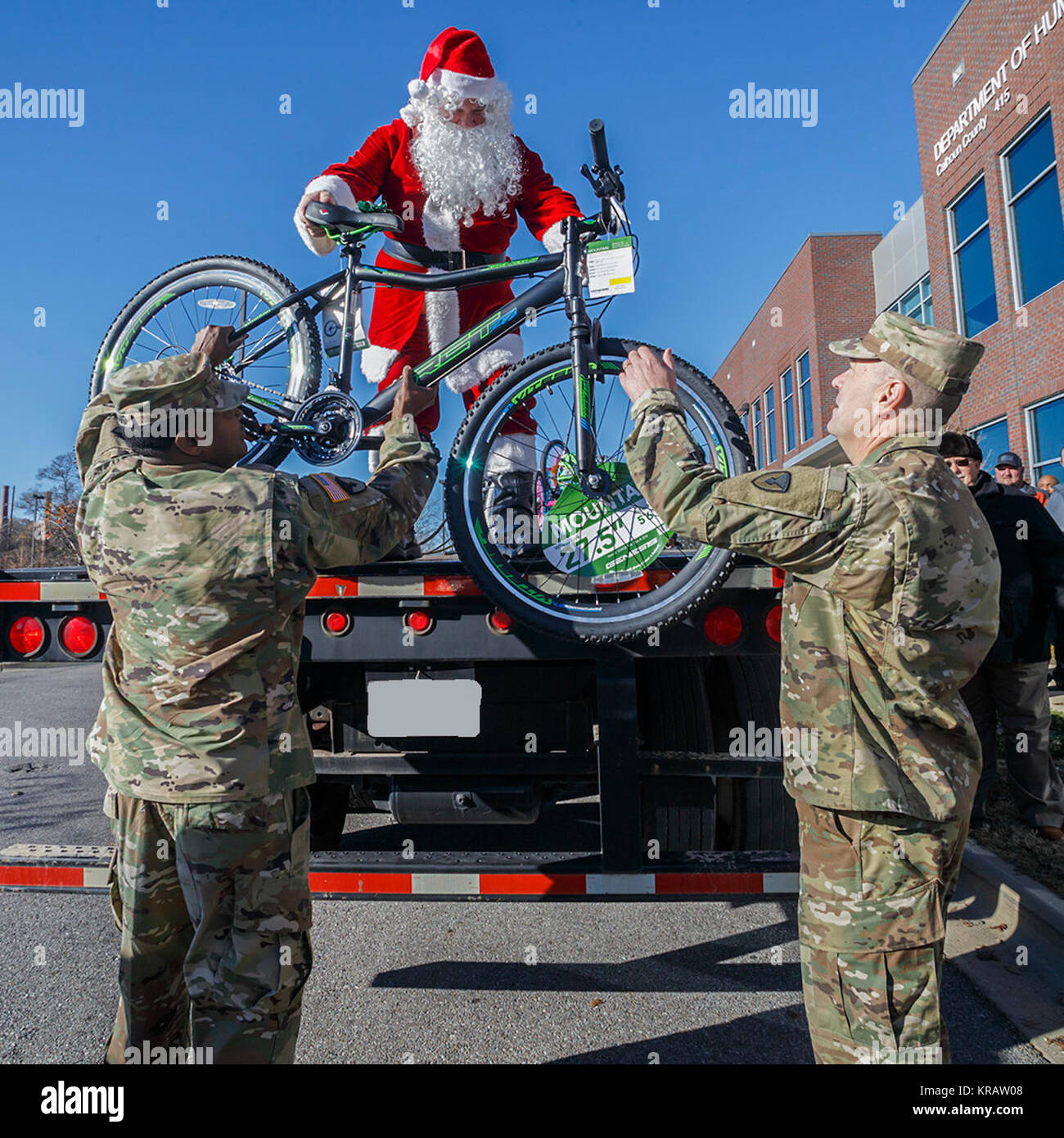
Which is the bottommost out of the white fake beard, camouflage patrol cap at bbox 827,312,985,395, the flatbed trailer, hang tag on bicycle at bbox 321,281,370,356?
the flatbed trailer

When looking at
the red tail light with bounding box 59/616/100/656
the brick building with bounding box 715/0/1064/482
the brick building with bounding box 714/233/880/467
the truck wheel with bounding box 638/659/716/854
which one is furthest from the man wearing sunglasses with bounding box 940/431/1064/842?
the brick building with bounding box 714/233/880/467

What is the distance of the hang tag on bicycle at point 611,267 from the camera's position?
9.93 ft

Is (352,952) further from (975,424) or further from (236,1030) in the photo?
(975,424)

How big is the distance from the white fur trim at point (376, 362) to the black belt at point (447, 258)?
44cm

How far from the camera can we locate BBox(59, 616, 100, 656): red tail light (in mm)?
2947

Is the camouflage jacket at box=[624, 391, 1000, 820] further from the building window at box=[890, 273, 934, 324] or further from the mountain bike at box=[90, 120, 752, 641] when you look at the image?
the building window at box=[890, 273, 934, 324]

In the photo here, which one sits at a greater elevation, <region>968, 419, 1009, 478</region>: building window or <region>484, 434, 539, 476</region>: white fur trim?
<region>968, 419, 1009, 478</region>: building window

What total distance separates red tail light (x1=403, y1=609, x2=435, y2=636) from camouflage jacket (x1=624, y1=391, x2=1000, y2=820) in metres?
1.11

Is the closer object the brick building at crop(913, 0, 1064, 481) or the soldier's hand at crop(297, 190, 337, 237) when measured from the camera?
the soldier's hand at crop(297, 190, 337, 237)

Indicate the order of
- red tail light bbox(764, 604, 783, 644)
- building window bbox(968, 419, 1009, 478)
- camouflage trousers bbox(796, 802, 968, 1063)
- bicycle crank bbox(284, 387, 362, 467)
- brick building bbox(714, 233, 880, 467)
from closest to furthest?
camouflage trousers bbox(796, 802, 968, 1063) → red tail light bbox(764, 604, 783, 644) → bicycle crank bbox(284, 387, 362, 467) → building window bbox(968, 419, 1009, 478) → brick building bbox(714, 233, 880, 467)

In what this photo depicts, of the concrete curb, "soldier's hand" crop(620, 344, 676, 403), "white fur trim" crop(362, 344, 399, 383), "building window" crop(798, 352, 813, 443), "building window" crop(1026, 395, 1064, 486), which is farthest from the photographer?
"building window" crop(798, 352, 813, 443)

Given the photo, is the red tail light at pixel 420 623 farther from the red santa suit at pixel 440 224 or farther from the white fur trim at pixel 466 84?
the white fur trim at pixel 466 84

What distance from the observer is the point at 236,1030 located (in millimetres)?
1897

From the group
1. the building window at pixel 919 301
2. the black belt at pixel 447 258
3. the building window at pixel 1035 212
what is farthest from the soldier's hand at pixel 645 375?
the building window at pixel 919 301
